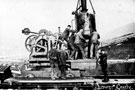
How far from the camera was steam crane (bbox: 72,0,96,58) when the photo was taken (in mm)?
10281

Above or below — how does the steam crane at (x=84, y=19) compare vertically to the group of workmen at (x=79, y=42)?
above

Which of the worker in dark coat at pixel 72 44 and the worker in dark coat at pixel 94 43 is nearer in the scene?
the worker in dark coat at pixel 94 43

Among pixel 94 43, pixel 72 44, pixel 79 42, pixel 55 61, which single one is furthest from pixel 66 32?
pixel 55 61

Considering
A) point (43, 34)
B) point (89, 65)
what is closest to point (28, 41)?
point (43, 34)

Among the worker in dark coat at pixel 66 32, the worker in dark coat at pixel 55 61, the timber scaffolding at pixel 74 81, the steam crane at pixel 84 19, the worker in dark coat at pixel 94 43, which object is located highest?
the steam crane at pixel 84 19

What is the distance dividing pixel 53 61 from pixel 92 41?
2355 millimetres

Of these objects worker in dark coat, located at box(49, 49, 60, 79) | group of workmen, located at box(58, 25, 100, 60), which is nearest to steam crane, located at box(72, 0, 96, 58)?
group of workmen, located at box(58, 25, 100, 60)

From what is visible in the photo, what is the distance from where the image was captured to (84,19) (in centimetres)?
1045

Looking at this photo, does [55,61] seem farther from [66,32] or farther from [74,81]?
[66,32]

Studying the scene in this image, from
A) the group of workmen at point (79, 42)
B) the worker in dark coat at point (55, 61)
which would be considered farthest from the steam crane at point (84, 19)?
the worker in dark coat at point (55, 61)

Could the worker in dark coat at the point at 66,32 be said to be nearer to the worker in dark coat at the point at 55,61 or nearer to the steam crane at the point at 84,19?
the steam crane at the point at 84,19

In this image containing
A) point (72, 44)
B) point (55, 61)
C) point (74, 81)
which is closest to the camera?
point (74, 81)

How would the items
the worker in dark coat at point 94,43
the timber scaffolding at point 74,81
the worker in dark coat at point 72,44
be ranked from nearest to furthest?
the timber scaffolding at point 74,81
the worker in dark coat at point 94,43
the worker in dark coat at point 72,44

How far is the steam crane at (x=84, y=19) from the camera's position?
10281 mm
